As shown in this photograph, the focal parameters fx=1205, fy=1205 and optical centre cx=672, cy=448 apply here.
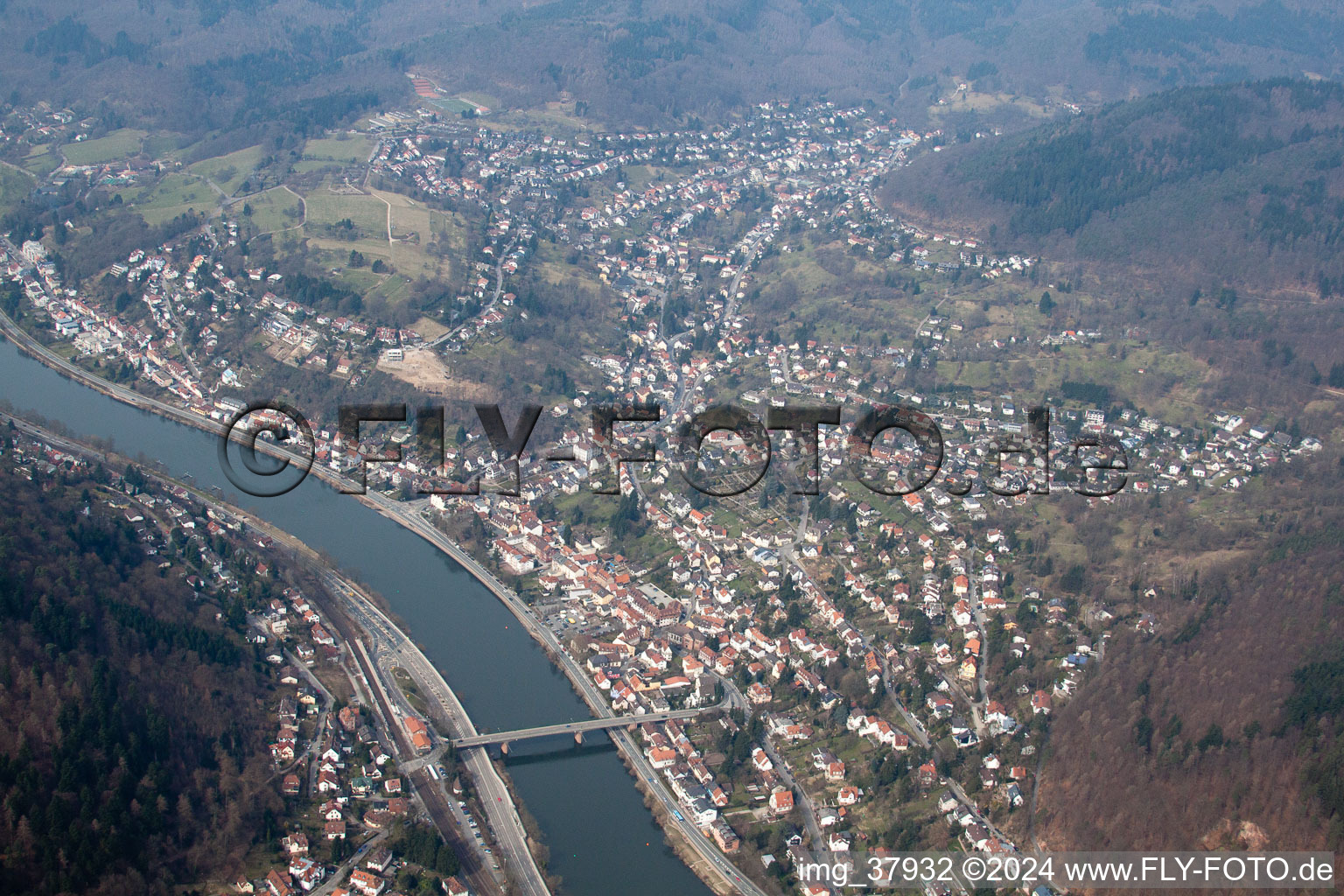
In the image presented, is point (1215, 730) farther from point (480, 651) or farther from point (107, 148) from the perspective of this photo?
point (107, 148)

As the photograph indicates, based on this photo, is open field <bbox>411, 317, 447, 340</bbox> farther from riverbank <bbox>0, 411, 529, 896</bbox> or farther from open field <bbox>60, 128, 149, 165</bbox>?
open field <bbox>60, 128, 149, 165</bbox>

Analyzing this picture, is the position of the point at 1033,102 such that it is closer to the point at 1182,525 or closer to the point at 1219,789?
the point at 1182,525

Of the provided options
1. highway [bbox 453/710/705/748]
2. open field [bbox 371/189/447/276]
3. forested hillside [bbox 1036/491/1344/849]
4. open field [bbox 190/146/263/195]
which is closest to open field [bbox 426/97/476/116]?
open field [bbox 190/146/263/195]

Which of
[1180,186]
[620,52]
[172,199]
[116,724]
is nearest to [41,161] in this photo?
[172,199]

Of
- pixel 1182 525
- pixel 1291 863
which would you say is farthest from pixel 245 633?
pixel 1182 525

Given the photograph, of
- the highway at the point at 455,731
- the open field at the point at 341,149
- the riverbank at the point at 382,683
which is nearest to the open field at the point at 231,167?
the open field at the point at 341,149

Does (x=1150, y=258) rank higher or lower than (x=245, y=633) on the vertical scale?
higher

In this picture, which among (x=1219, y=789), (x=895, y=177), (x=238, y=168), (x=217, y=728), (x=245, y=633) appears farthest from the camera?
(x=895, y=177)
